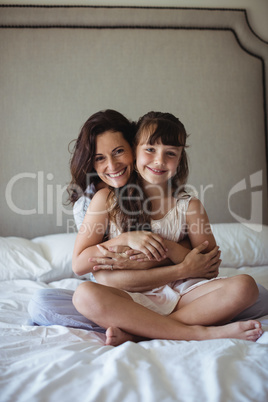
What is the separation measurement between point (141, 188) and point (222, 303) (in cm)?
46

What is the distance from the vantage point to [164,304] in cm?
111

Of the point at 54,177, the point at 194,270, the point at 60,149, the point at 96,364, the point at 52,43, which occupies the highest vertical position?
the point at 52,43

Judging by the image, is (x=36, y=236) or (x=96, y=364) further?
(x=36, y=236)

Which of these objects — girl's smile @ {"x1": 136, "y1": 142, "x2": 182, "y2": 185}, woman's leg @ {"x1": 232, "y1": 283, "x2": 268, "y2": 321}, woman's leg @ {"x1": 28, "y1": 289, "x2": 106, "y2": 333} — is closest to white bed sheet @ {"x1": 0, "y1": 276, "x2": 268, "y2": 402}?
woman's leg @ {"x1": 28, "y1": 289, "x2": 106, "y2": 333}

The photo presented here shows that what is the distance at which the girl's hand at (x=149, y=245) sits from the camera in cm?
109

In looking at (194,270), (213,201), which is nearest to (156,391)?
(194,270)

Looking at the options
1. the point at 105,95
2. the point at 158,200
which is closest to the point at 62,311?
the point at 158,200

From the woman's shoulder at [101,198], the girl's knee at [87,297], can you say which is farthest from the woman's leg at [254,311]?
the woman's shoulder at [101,198]

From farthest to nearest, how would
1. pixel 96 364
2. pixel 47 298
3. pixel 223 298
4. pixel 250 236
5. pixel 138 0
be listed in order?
pixel 138 0 → pixel 250 236 → pixel 47 298 → pixel 223 298 → pixel 96 364

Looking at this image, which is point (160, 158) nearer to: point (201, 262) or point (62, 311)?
point (201, 262)

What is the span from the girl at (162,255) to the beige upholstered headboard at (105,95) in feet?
2.70

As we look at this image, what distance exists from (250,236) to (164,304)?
0.92 meters

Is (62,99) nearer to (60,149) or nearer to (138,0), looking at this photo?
(60,149)

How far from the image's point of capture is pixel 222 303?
0.98 meters
